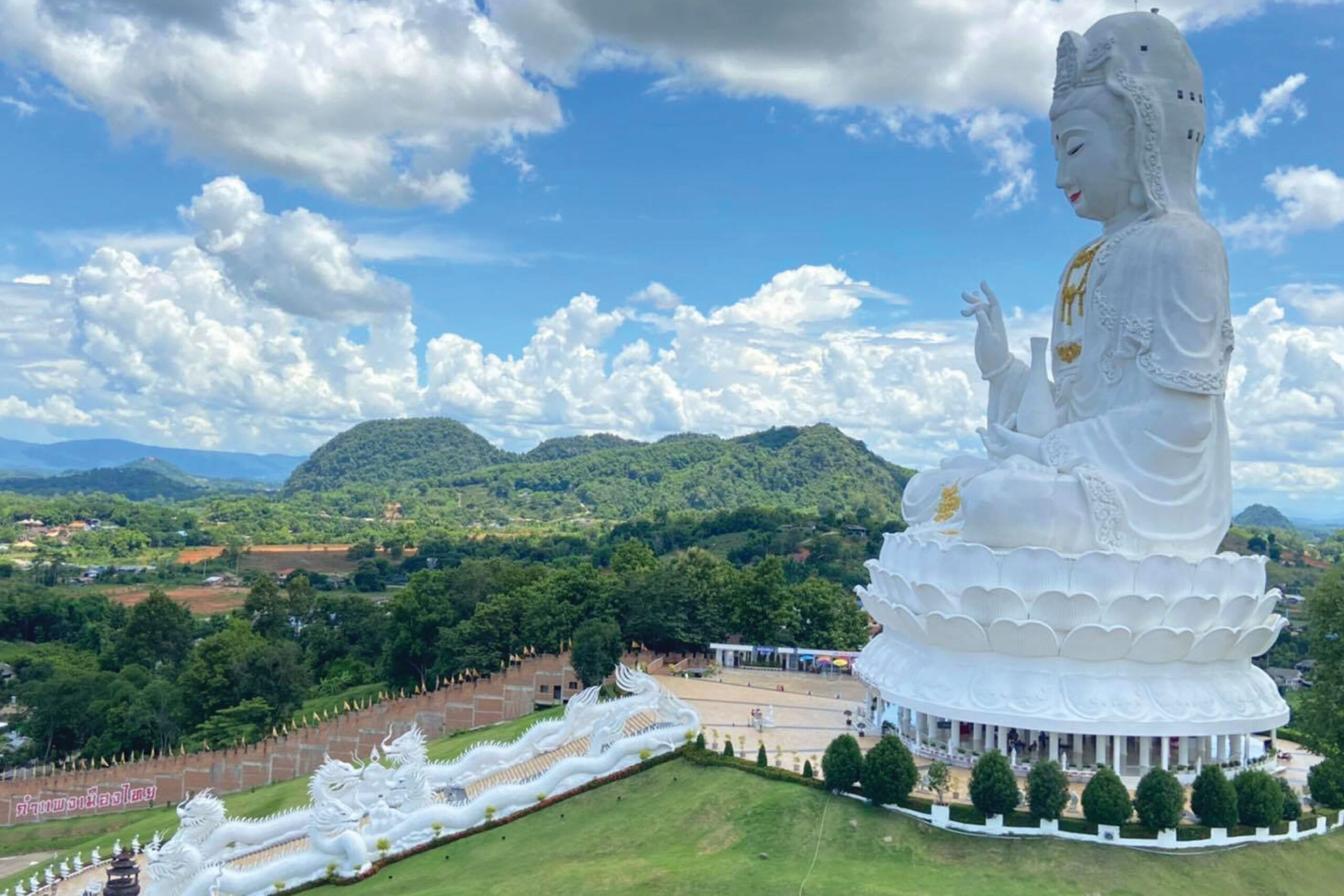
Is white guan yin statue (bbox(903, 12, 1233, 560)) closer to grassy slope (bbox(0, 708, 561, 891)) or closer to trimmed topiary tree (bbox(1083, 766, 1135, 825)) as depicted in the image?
trimmed topiary tree (bbox(1083, 766, 1135, 825))

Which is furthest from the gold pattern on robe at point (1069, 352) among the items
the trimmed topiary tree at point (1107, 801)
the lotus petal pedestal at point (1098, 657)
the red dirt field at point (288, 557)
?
the red dirt field at point (288, 557)

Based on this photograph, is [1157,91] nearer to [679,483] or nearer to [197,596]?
[197,596]

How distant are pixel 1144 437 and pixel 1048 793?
718cm

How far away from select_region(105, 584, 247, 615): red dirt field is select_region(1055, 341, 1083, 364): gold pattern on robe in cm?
6165

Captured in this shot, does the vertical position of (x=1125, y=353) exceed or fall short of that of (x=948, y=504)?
it exceeds it

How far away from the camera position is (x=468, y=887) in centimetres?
1697

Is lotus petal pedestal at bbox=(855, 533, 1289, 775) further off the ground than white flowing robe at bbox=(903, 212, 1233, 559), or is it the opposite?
white flowing robe at bbox=(903, 212, 1233, 559)

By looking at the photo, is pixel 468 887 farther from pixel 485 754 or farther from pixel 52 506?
pixel 52 506

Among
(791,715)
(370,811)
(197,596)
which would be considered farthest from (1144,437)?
(197,596)

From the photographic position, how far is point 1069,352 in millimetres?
22828

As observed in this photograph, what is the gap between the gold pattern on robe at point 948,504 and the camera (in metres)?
22.7

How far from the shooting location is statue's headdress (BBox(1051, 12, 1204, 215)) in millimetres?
21531

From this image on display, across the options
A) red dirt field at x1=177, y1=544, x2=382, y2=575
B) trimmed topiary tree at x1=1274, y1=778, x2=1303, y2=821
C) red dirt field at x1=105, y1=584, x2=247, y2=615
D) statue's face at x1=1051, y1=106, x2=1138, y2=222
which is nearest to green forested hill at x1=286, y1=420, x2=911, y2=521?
red dirt field at x1=177, y1=544, x2=382, y2=575

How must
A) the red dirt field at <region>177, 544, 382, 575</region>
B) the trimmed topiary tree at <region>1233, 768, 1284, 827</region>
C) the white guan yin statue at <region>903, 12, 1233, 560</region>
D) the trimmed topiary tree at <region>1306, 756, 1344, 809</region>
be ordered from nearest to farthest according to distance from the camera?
the trimmed topiary tree at <region>1233, 768, 1284, 827</region> < the trimmed topiary tree at <region>1306, 756, 1344, 809</region> < the white guan yin statue at <region>903, 12, 1233, 560</region> < the red dirt field at <region>177, 544, 382, 575</region>
